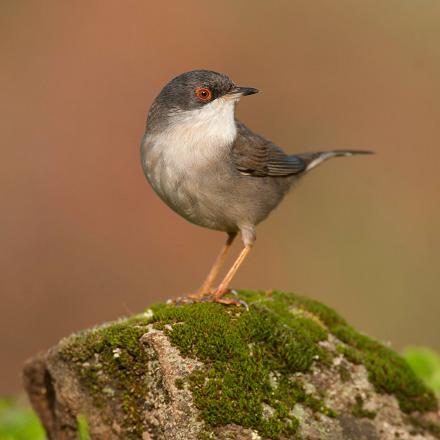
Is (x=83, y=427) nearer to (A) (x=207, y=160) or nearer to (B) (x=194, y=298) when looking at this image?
(B) (x=194, y=298)

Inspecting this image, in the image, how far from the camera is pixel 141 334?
4.71 meters

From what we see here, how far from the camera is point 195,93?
5777mm

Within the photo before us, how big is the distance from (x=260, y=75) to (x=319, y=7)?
2685mm

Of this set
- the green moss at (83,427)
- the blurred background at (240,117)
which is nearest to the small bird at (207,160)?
the green moss at (83,427)

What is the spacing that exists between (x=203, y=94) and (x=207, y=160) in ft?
1.85

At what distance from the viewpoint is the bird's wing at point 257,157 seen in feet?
19.5

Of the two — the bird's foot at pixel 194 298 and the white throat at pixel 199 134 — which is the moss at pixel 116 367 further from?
the white throat at pixel 199 134

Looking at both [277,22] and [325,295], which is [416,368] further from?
[277,22]

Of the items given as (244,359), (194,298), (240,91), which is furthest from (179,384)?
(240,91)

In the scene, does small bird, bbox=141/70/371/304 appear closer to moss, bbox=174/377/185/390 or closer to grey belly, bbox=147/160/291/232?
grey belly, bbox=147/160/291/232

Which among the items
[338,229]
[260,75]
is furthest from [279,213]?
[260,75]

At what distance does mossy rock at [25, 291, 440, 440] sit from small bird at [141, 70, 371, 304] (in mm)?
524

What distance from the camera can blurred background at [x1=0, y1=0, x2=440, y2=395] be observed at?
12008 mm

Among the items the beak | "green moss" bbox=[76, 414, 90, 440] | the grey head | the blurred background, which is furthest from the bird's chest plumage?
the blurred background
